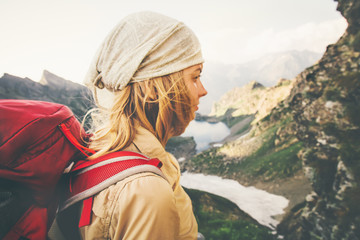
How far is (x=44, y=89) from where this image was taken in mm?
57969

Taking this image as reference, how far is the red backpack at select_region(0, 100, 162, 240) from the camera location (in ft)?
4.01

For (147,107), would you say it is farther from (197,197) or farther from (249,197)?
(249,197)

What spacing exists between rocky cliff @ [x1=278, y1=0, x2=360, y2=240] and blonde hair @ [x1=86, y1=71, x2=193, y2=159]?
23149mm

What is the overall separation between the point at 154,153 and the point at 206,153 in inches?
3331

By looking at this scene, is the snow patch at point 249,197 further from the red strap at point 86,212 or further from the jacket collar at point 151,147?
the red strap at point 86,212

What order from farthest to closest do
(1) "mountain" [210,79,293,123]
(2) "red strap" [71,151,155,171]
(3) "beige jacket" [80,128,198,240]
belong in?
(1) "mountain" [210,79,293,123] → (2) "red strap" [71,151,155,171] → (3) "beige jacket" [80,128,198,240]

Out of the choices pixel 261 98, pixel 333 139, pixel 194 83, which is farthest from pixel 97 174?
pixel 261 98

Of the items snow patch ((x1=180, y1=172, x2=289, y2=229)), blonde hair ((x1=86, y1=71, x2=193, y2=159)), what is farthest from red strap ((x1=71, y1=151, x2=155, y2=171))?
snow patch ((x1=180, y1=172, x2=289, y2=229))

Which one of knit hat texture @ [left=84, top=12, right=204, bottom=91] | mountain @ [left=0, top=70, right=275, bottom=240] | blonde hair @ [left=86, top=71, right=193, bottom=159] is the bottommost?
mountain @ [left=0, top=70, right=275, bottom=240]

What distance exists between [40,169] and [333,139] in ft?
93.1

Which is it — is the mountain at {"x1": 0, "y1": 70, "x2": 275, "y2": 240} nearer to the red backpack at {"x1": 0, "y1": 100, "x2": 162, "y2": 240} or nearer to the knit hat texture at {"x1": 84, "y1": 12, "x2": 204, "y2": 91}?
the knit hat texture at {"x1": 84, "y1": 12, "x2": 204, "y2": 91}

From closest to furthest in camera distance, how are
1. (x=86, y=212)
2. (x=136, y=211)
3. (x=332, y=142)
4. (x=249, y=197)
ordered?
1. (x=136, y=211)
2. (x=86, y=212)
3. (x=332, y=142)
4. (x=249, y=197)

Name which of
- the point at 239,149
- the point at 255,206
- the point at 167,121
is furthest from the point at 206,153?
the point at 167,121

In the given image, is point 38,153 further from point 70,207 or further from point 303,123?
point 303,123
